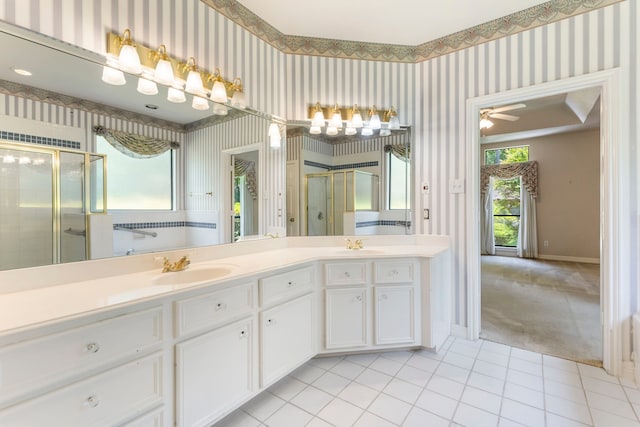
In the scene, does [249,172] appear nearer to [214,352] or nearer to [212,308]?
[212,308]

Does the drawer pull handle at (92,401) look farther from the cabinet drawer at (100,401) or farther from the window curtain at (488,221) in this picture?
the window curtain at (488,221)

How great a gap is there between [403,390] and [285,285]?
1.02 metres

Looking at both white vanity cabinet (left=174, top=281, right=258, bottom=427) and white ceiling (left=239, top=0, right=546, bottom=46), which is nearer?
white vanity cabinet (left=174, top=281, right=258, bottom=427)

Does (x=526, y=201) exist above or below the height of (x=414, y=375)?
above

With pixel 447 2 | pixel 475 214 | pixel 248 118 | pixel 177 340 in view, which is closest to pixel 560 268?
pixel 475 214

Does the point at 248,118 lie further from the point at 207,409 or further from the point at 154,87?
the point at 207,409

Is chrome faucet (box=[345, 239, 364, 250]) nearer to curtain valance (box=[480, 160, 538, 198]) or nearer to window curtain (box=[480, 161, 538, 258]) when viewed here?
curtain valance (box=[480, 160, 538, 198])

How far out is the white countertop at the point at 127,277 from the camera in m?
1.08

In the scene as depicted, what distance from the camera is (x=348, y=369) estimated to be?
2.14m

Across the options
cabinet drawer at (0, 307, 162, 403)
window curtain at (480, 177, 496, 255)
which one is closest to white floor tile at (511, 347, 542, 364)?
cabinet drawer at (0, 307, 162, 403)

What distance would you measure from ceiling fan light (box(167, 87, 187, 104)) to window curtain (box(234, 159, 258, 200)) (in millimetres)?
563

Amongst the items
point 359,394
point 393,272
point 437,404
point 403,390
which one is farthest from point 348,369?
point 393,272

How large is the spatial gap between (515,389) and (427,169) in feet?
5.96

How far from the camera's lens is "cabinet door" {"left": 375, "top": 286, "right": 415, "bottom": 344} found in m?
2.24
